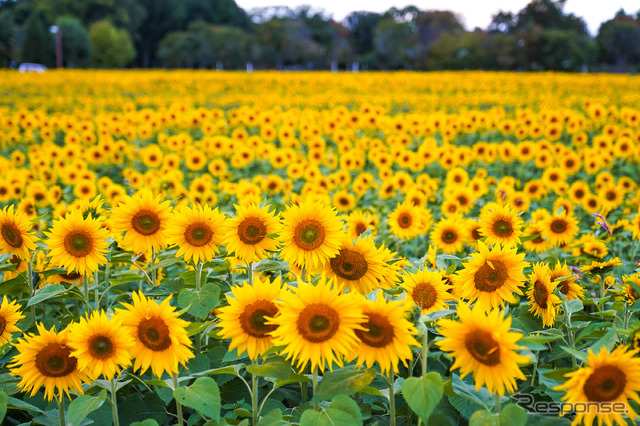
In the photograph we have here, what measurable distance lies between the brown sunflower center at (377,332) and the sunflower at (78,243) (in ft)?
3.79

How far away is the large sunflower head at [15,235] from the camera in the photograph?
2.17 m

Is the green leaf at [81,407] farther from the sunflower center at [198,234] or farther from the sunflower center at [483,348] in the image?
the sunflower center at [483,348]

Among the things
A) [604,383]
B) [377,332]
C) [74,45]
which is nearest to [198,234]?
[377,332]

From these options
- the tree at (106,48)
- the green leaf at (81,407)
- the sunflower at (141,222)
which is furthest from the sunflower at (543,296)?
the tree at (106,48)

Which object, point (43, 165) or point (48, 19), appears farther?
point (48, 19)

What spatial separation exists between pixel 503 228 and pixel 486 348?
122 cm

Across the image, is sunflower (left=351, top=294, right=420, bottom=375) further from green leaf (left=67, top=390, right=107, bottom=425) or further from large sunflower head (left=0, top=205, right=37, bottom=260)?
large sunflower head (left=0, top=205, right=37, bottom=260)

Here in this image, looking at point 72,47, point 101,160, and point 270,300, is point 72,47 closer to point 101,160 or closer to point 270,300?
point 101,160

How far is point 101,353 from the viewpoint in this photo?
163cm

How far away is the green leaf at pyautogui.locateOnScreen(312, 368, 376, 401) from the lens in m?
1.54

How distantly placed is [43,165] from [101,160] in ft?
2.87

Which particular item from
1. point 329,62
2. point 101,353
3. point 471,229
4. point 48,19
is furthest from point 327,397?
point 48,19

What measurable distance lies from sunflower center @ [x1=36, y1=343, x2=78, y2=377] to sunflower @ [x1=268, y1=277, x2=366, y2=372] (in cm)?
74

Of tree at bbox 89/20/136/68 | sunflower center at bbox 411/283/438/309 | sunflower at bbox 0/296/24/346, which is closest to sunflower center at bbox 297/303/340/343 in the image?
sunflower center at bbox 411/283/438/309
